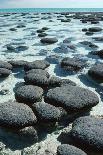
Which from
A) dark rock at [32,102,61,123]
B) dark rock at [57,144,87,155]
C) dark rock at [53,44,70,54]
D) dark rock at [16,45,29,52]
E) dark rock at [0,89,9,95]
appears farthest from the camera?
dark rock at [16,45,29,52]

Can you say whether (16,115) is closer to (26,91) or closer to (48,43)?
(26,91)

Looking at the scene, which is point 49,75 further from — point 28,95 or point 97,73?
point 28,95

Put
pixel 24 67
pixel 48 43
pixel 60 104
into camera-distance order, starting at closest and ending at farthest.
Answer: pixel 60 104 → pixel 24 67 → pixel 48 43

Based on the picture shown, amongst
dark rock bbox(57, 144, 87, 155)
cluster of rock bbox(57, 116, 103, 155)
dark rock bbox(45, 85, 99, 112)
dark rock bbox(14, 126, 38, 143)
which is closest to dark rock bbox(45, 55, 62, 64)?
dark rock bbox(45, 85, 99, 112)

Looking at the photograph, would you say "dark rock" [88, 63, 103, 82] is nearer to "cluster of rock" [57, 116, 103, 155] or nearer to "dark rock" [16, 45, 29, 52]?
"cluster of rock" [57, 116, 103, 155]

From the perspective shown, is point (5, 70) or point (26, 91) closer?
point (26, 91)

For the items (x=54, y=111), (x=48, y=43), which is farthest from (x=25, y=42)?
(x=54, y=111)

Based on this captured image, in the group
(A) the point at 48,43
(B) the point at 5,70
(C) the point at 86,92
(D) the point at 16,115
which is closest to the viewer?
(D) the point at 16,115

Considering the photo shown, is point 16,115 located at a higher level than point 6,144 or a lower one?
higher
